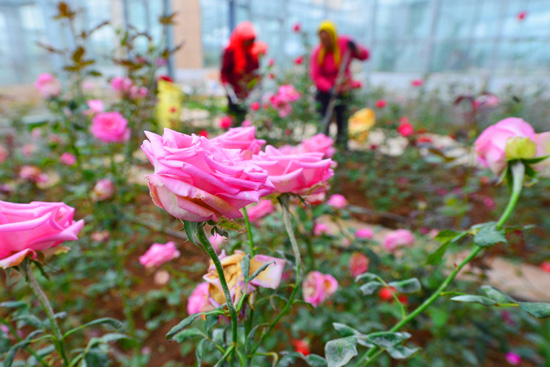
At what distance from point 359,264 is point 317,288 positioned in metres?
0.32

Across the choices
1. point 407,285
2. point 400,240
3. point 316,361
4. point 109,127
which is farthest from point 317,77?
point 316,361

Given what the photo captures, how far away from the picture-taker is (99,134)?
3.00ft

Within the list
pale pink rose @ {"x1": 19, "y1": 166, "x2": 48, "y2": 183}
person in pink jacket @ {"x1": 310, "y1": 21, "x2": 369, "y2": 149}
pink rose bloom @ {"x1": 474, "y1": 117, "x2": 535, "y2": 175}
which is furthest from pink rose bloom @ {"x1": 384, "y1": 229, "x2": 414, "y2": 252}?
person in pink jacket @ {"x1": 310, "y1": 21, "x2": 369, "y2": 149}

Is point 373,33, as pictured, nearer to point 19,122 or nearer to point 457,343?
point 19,122

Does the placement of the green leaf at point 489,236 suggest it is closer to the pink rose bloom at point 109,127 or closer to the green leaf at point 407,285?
the green leaf at point 407,285

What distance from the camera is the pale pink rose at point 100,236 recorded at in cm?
110

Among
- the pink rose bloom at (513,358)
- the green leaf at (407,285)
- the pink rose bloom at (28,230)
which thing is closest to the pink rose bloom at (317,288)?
the green leaf at (407,285)

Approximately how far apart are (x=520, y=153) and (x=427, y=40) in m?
6.17

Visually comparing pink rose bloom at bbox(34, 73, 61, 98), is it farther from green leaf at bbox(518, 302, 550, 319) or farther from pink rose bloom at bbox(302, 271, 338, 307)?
green leaf at bbox(518, 302, 550, 319)

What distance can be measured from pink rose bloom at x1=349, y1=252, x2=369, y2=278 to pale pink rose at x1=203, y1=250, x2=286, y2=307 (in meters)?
0.62

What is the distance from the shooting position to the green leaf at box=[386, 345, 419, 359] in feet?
1.16

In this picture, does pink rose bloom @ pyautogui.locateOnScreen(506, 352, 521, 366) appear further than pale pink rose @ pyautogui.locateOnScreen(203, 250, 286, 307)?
Yes

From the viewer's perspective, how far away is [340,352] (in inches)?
11.7

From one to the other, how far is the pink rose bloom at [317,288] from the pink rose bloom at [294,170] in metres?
0.35
